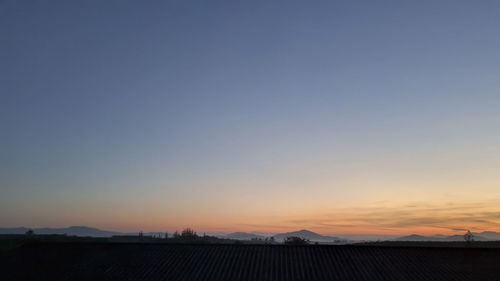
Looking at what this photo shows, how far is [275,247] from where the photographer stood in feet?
105

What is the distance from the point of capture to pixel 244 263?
28.5 meters

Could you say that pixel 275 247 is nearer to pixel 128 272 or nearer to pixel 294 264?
pixel 294 264

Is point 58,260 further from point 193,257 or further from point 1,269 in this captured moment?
point 193,257

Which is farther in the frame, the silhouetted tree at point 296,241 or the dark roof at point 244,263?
the silhouetted tree at point 296,241

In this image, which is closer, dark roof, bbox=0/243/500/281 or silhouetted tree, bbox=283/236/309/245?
dark roof, bbox=0/243/500/281

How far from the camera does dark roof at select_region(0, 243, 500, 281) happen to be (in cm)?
2658

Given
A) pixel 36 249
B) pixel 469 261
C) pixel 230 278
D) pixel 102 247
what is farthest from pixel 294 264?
pixel 36 249

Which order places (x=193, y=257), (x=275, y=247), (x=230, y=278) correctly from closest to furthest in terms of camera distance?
1. (x=230, y=278)
2. (x=193, y=257)
3. (x=275, y=247)

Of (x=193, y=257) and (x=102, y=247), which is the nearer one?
(x=193, y=257)

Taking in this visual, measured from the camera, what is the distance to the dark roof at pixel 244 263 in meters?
26.6

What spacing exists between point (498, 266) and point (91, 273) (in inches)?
1167

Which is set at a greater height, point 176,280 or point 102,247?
point 102,247

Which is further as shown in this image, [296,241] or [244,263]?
[296,241]

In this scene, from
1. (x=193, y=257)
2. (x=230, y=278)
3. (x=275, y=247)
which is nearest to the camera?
(x=230, y=278)
